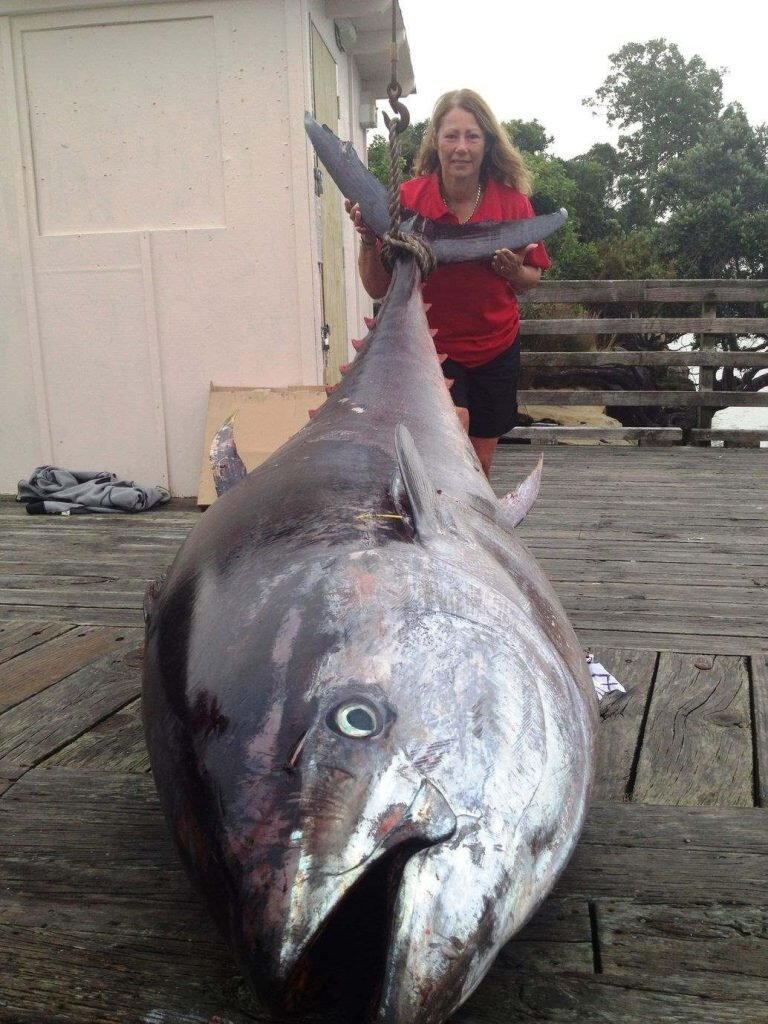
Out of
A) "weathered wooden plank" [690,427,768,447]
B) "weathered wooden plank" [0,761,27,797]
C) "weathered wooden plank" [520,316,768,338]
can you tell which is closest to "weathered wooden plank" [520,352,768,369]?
"weathered wooden plank" [520,316,768,338]

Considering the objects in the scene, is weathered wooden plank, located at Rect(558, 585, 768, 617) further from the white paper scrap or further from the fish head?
the fish head

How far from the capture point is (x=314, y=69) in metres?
5.50

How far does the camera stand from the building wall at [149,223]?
5.28 metres

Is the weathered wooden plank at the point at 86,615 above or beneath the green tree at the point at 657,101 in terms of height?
beneath

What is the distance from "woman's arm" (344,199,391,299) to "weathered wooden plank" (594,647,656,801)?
5.30 ft

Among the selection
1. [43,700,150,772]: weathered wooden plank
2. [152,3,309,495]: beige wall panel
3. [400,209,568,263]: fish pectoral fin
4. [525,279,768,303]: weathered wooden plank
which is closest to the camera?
[43,700,150,772]: weathered wooden plank

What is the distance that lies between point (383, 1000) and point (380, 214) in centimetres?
293

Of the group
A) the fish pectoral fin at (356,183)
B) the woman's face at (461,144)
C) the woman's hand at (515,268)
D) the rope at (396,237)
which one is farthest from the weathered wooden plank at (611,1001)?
the woman's face at (461,144)

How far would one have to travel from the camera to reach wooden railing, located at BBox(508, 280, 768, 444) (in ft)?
24.8

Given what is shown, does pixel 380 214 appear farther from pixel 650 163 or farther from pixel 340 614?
pixel 650 163

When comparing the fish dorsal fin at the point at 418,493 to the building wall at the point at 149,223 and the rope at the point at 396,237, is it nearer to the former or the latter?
the rope at the point at 396,237

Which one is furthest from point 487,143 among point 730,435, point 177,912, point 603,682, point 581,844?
point 730,435

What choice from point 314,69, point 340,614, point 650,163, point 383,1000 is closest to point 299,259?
point 314,69

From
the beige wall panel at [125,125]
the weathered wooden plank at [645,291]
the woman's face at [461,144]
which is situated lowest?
the weathered wooden plank at [645,291]
